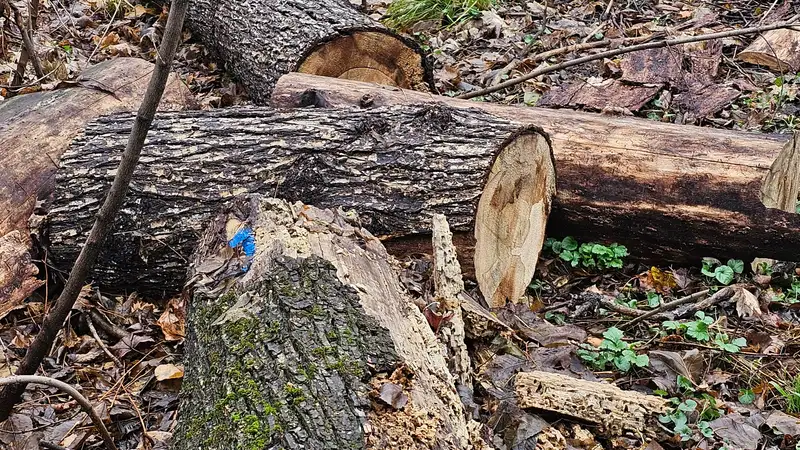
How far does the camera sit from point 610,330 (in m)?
3.27

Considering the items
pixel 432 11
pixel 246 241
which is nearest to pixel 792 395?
pixel 246 241

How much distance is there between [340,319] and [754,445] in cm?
150

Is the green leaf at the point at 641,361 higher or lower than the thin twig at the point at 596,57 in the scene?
lower

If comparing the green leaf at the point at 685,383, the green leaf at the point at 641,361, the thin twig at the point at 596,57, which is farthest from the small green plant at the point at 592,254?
the thin twig at the point at 596,57

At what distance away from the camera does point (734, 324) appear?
11.4 ft

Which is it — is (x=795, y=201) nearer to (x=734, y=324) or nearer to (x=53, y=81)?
(x=734, y=324)

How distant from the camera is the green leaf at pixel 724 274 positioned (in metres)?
3.75

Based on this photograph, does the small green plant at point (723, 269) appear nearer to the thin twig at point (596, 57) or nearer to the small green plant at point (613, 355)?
the small green plant at point (613, 355)

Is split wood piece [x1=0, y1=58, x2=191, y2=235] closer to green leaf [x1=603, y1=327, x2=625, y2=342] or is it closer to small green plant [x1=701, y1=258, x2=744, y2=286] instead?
green leaf [x1=603, y1=327, x2=625, y2=342]

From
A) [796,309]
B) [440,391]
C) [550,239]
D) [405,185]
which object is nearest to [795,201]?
[796,309]

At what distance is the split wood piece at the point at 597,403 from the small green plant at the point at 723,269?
1.16 m

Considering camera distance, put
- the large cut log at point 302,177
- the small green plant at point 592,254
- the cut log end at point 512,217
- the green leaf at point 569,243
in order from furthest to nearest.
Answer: the green leaf at point 569,243 → the small green plant at point 592,254 → the cut log end at point 512,217 → the large cut log at point 302,177

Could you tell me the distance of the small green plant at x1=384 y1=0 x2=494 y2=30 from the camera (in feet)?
21.6

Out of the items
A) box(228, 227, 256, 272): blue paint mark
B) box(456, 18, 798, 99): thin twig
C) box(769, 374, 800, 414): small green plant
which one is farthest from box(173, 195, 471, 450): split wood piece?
box(456, 18, 798, 99): thin twig
